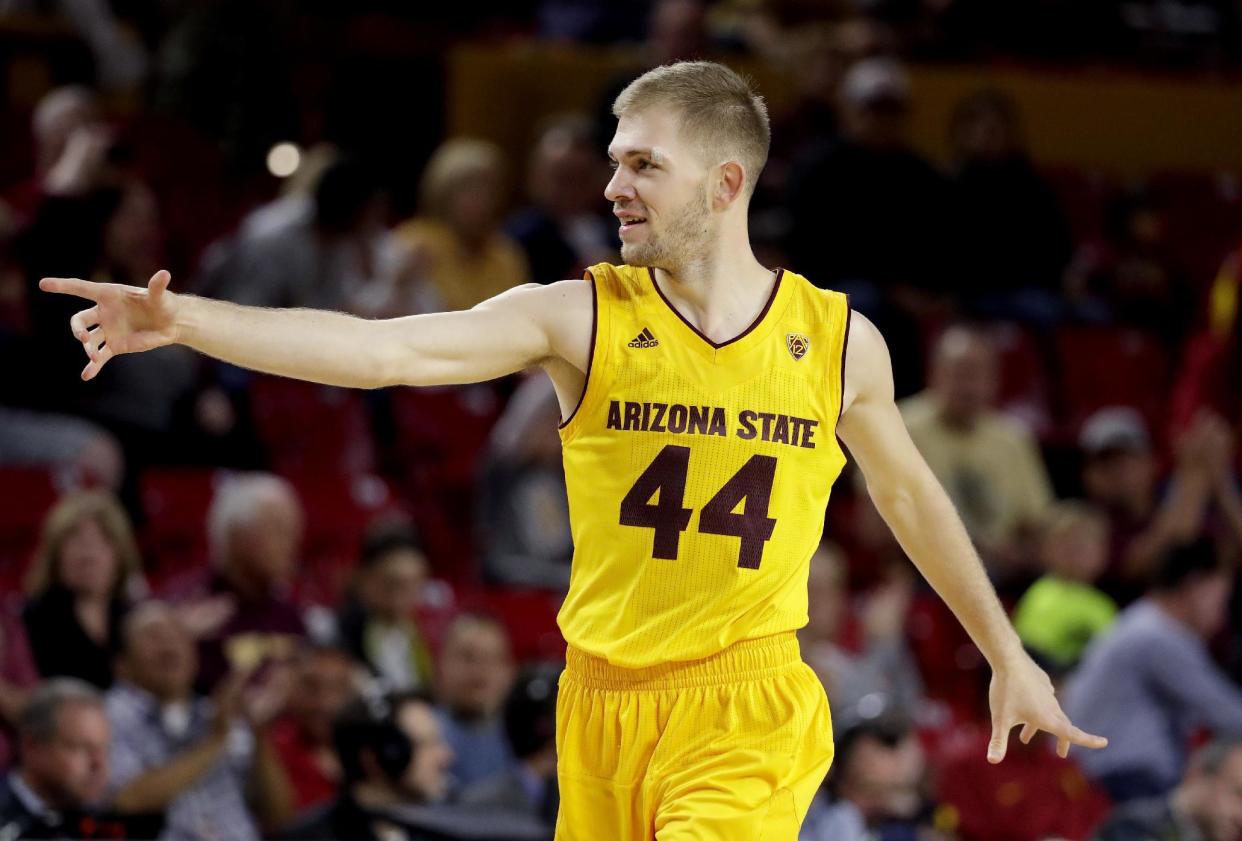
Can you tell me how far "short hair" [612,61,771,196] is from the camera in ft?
14.2

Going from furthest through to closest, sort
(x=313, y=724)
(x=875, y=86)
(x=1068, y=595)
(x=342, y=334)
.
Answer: (x=875, y=86) < (x=1068, y=595) < (x=313, y=724) < (x=342, y=334)

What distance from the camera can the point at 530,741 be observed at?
7379mm

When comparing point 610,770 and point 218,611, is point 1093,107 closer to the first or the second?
point 218,611

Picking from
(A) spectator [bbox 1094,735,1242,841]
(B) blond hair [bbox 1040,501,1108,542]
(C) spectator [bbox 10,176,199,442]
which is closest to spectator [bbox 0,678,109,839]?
(C) spectator [bbox 10,176,199,442]

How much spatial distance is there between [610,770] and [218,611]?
3.79 metres

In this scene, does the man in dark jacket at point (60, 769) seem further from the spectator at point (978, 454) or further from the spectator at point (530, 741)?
the spectator at point (978, 454)

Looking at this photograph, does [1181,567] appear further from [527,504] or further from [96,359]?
[96,359]

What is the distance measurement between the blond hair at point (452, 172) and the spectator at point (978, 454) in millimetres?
2437

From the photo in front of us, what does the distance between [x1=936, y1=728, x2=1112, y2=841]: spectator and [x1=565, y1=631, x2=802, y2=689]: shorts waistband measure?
4033 mm

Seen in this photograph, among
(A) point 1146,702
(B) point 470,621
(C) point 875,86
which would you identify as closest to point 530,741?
(B) point 470,621

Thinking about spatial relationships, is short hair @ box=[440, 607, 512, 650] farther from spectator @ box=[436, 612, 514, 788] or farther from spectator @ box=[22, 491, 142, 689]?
spectator @ box=[22, 491, 142, 689]

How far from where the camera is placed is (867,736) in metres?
7.59

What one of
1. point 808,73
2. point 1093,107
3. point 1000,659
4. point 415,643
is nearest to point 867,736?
point 415,643

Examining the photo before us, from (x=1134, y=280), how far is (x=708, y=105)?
8590mm
